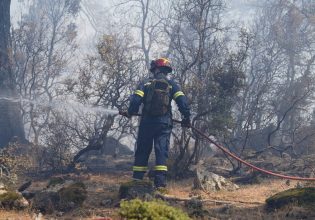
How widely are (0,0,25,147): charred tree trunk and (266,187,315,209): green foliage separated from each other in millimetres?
11329

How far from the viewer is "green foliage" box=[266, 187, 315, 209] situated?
554cm

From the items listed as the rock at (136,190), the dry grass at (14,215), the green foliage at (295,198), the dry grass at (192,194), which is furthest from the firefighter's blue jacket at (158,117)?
the dry grass at (14,215)

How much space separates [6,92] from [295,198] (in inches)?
497

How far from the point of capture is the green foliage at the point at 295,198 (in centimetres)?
554

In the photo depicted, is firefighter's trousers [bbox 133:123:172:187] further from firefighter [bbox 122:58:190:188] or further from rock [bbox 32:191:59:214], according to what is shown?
rock [bbox 32:191:59:214]

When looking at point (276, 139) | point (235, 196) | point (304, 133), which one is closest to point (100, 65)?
point (235, 196)

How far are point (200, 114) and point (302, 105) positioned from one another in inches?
380

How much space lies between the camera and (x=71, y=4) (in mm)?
23859

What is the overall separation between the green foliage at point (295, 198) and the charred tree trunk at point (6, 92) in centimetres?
1133

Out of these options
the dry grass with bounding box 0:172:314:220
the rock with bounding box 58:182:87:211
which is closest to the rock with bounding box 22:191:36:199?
the rock with bounding box 58:182:87:211

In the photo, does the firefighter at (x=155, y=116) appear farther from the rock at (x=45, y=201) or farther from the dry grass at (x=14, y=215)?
the dry grass at (x=14, y=215)

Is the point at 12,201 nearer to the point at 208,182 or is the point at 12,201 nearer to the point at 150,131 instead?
the point at 150,131

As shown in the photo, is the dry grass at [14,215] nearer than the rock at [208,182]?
Yes

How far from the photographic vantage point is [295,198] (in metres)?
5.65
